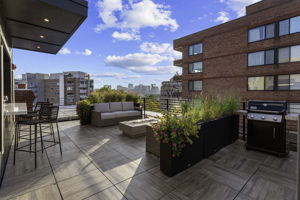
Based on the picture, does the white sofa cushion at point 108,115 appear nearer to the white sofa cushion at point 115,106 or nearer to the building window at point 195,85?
the white sofa cushion at point 115,106

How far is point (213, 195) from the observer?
1676 millimetres

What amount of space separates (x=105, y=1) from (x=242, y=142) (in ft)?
18.2

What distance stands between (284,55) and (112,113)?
11.6m

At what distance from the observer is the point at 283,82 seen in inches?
368

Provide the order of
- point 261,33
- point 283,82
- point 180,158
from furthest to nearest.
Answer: point 261,33
point 283,82
point 180,158

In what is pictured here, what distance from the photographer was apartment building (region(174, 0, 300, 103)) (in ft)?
29.2

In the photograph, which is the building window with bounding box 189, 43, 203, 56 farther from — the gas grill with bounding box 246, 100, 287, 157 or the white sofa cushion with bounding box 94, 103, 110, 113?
the gas grill with bounding box 246, 100, 287, 157

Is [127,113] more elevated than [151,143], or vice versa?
[127,113]

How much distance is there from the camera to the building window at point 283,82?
9.17 m

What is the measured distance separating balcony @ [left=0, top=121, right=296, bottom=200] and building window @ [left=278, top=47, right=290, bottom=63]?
964 centimetres

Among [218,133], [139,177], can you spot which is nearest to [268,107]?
[218,133]

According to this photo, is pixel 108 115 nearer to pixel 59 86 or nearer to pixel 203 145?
pixel 203 145

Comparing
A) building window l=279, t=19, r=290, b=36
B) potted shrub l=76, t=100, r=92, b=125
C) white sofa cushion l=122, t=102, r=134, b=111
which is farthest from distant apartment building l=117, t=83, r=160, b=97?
building window l=279, t=19, r=290, b=36

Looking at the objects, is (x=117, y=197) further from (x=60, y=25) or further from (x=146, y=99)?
(x=146, y=99)
